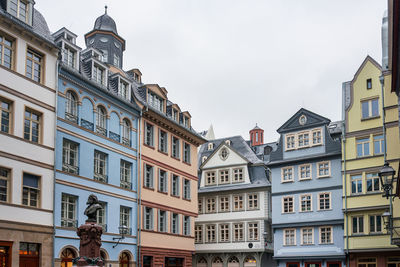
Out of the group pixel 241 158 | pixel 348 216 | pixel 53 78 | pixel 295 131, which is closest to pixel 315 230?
pixel 348 216

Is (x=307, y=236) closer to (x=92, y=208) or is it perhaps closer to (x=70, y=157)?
(x=70, y=157)

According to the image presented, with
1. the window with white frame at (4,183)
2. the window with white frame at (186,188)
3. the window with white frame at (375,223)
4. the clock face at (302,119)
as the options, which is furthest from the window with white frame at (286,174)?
the window with white frame at (4,183)

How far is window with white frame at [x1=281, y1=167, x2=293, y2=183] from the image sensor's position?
146 ft

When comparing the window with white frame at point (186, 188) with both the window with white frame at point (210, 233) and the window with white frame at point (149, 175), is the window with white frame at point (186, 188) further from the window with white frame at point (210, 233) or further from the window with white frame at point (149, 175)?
the window with white frame at point (210, 233)

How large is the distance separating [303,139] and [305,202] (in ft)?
16.5

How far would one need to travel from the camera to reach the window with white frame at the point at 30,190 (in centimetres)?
2571

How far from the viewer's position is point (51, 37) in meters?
29.5

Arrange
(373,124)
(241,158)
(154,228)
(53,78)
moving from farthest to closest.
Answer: (241,158), (373,124), (154,228), (53,78)

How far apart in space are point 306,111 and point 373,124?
6.21 meters

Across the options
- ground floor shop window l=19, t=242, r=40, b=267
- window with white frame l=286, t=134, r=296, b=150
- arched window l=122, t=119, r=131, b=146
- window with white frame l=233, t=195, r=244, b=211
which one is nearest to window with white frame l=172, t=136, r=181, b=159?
arched window l=122, t=119, r=131, b=146

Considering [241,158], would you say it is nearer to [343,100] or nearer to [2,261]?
[343,100]

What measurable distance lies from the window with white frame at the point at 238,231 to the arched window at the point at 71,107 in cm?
2347

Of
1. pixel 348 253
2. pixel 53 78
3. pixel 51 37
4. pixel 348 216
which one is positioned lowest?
pixel 348 253

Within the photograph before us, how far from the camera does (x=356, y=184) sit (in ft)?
130
